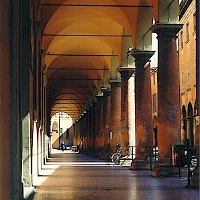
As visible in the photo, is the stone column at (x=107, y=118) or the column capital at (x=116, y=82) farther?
the stone column at (x=107, y=118)

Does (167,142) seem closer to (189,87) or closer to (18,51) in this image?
(18,51)

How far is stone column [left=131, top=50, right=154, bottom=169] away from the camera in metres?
22.2

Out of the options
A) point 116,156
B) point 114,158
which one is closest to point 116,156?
point 116,156

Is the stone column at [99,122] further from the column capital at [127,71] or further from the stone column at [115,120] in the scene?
the column capital at [127,71]

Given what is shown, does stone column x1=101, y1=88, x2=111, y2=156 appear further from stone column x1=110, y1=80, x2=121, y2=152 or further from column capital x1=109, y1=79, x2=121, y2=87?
column capital x1=109, y1=79, x2=121, y2=87

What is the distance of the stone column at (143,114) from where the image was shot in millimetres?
22219

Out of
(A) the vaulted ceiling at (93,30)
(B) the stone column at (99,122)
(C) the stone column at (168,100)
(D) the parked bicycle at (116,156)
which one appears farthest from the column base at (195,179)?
(B) the stone column at (99,122)

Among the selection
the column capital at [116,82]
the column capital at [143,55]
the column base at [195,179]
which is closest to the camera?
the column base at [195,179]

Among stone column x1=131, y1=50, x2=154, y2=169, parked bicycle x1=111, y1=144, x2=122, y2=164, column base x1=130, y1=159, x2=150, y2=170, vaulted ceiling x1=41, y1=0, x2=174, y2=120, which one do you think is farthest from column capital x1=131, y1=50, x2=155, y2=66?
parked bicycle x1=111, y1=144, x2=122, y2=164

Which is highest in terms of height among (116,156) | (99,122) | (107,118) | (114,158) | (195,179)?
(107,118)

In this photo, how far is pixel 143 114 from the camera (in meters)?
22.3

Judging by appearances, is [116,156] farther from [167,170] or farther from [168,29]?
[168,29]

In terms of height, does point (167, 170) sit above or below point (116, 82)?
below

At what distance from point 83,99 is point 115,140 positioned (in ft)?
94.6
